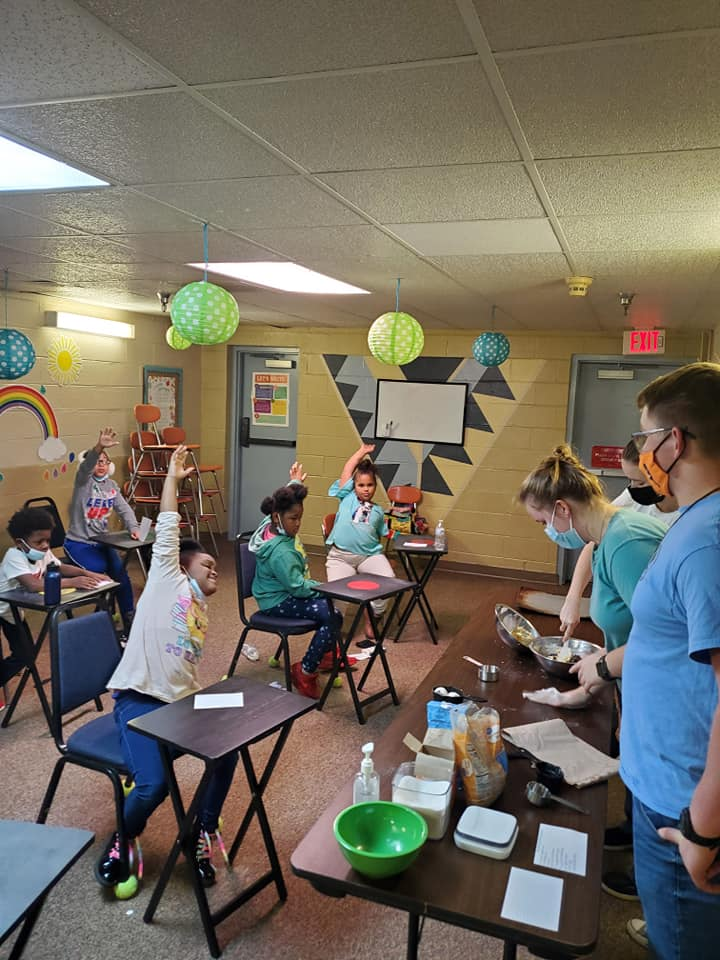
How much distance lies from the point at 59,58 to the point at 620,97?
3.78ft

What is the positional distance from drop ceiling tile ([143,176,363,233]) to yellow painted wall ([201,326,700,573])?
415cm

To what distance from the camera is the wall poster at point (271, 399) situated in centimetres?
755

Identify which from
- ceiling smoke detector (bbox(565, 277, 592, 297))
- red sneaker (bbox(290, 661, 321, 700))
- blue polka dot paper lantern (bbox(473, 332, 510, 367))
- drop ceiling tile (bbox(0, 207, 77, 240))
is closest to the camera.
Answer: drop ceiling tile (bbox(0, 207, 77, 240))

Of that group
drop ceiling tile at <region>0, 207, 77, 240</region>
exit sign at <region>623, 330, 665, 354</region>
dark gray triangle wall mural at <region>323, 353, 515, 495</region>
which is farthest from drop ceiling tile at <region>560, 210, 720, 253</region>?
dark gray triangle wall mural at <region>323, 353, 515, 495</region>

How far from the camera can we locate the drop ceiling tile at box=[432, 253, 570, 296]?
3197 millimetres

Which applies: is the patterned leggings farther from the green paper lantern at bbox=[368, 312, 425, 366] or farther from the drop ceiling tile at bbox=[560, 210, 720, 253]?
the drop ceiling tile at bbox=[560, 210, 720, 253]

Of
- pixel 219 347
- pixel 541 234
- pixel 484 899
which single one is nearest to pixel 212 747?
pixel 484 899

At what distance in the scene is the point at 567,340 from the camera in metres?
6.35

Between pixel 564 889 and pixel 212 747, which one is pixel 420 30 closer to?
pixel 564 889

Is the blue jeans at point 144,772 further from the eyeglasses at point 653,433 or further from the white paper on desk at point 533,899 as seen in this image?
the eyeglasses at point 653,433

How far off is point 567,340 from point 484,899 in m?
5.70

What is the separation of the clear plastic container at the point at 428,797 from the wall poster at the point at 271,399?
243 inches

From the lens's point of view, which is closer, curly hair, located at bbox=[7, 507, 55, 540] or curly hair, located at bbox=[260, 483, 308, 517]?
curly hair, located at bbox=[7, 507, 55, 540]

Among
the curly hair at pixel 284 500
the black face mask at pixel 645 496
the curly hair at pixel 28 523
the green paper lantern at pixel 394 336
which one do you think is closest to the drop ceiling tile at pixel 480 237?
the green paper lantern at pixel 394 336
